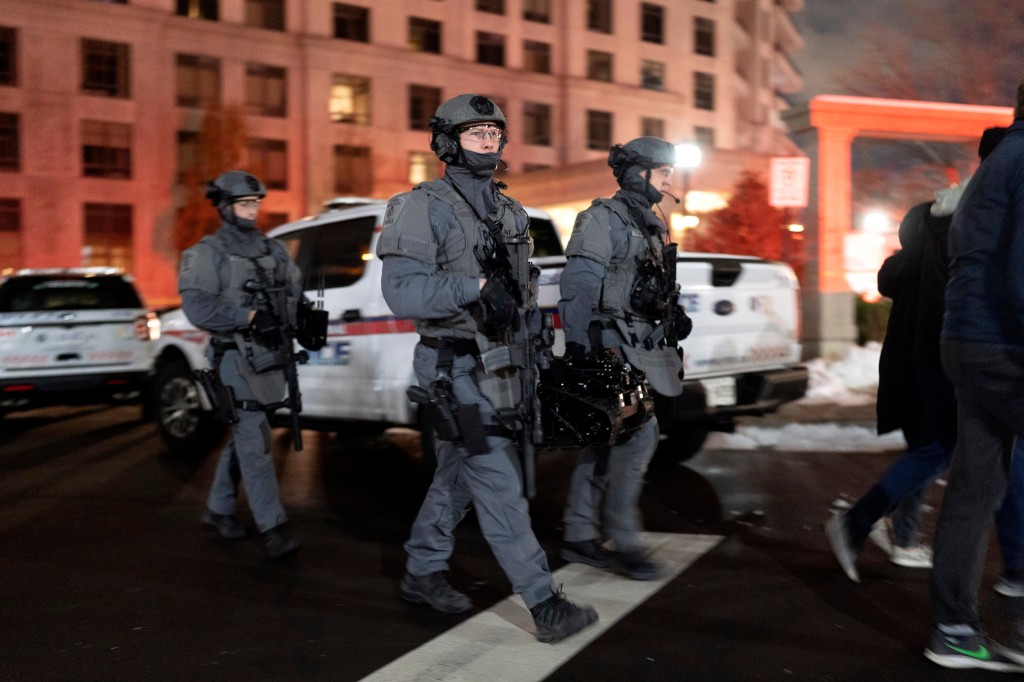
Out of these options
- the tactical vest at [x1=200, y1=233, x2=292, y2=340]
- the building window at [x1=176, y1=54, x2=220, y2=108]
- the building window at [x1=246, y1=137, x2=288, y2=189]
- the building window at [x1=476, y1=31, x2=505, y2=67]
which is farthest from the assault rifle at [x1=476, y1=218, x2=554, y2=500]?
the building window at [x1=476, y1=31, x2=505, y2=67]

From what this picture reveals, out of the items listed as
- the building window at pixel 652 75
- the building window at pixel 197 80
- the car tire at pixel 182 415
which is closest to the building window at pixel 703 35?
the building window at pixel 652 75

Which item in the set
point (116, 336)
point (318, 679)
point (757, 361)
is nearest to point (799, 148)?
point (757, 361)

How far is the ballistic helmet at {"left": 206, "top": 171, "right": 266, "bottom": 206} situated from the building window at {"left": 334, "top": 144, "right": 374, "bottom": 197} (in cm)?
3623

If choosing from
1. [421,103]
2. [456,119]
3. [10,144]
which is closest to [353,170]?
[421,103]

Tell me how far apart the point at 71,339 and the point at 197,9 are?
3253 cm

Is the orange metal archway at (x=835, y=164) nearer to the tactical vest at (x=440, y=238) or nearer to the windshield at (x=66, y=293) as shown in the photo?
the windshield at (x=66, y=293)

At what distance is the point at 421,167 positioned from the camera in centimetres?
4297

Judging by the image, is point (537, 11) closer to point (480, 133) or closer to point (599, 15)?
point (599, 15)

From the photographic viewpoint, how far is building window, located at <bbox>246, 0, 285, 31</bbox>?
40438 mm

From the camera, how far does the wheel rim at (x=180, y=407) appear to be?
850 centimetres

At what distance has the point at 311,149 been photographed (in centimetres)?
4053

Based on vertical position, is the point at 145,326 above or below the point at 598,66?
below

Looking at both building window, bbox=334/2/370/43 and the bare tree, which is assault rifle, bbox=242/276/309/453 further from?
building window, bbox=334/2/370/43

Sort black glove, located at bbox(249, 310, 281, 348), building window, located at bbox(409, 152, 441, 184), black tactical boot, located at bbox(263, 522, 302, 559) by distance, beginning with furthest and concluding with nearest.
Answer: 1. building window, located at bbox(409, 152, 441, 184)
2. black glove, located at bbox(249, 310, 281, 348)
3. black tactical boot, located at bbox(263, 522, 302, 559)
